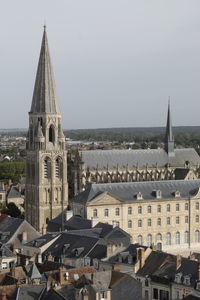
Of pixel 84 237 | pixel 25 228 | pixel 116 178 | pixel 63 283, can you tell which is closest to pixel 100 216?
pixel 25 228

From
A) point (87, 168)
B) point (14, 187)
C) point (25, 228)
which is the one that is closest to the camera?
point (25, 228)

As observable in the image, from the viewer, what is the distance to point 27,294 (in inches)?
1745

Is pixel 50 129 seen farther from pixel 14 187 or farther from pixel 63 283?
pixel 63 283

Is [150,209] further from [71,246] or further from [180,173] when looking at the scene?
[180,173]

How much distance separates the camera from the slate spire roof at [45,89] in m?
101

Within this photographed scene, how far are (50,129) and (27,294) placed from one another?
191ft

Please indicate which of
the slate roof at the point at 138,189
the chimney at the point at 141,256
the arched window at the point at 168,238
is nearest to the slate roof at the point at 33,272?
the chimney at the point at 141,256

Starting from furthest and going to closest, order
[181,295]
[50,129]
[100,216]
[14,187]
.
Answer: [14,187], [50,129], [100,216], [181,295]

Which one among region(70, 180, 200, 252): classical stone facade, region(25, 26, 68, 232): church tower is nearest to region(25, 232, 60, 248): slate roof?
region(70, 180, 200, 252): classical stone facade

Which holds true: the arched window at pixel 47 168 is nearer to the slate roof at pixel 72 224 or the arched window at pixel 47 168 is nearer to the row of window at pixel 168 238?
the row of window at pixel 168 238

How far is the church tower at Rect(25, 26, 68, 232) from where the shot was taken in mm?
98625

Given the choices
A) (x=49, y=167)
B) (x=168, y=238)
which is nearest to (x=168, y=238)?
(x=168, y=238)

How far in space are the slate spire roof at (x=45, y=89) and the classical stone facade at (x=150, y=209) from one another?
775 inches

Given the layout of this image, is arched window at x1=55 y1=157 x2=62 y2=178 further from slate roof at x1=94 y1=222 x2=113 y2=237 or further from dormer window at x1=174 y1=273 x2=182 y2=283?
dormer window at x1=174 y1=273 x2=182 y2=283
